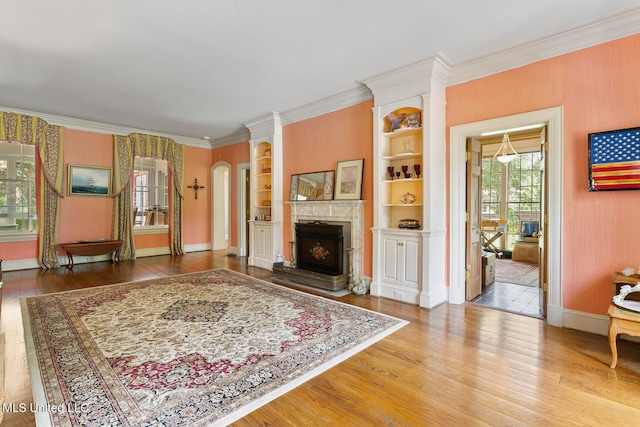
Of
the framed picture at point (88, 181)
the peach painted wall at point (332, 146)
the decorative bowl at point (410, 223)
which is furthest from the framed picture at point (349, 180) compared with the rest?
the framed picture at point (88, 181)

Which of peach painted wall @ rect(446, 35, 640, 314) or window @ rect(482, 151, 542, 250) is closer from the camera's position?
peach painted wall @ rect(446, 35, 640, 314)

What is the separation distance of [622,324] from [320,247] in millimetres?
3535

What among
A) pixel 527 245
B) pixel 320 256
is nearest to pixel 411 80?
pixel 320 256

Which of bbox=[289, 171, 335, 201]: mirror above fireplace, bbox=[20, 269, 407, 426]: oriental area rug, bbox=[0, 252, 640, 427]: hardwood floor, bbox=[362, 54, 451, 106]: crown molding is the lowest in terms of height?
bbox=[0, 252, 640, 427]: hardwood floor

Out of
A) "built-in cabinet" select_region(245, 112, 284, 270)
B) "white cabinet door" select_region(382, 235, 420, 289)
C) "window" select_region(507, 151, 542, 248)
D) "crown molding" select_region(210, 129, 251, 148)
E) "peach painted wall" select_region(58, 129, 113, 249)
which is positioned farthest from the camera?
"window" select_region(507, 151, 542, 248)

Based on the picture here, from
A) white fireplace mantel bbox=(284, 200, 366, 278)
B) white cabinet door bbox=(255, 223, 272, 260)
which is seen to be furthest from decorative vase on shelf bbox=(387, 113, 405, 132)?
white cabinet door bbox=(255, 223, 272, 260)

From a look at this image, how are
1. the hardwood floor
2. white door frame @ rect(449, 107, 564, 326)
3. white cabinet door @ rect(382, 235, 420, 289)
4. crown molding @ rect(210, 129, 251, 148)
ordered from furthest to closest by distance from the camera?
crown molding @ rect(210, 129, 251, 148) → white cabinet door @ rect(382, 235, 420, 289) → white door frame @ rect(449, 107, 564, 326) → the hardwood floor

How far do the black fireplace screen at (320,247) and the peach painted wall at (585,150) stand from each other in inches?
107

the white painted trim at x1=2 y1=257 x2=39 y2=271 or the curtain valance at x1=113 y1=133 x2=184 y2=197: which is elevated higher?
the curtain valance at x1=113 y1=133 x2=184 y2=197

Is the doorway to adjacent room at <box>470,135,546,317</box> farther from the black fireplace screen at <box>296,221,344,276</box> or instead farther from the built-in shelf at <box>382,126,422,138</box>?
the black fireplace screen at <box>296,221,344,276</box>

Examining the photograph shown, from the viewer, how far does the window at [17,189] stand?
5.90m

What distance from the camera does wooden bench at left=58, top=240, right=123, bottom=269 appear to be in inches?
239

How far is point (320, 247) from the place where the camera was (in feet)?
16.6

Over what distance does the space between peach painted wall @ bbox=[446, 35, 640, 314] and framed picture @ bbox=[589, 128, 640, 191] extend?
0.28 feet
